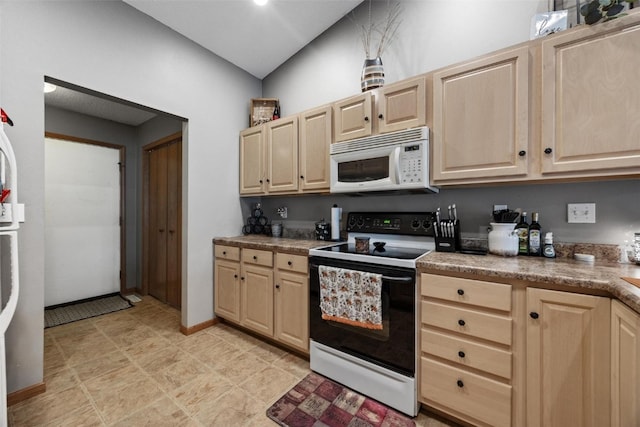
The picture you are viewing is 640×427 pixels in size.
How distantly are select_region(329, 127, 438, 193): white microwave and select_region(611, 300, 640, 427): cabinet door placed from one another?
1.04 m

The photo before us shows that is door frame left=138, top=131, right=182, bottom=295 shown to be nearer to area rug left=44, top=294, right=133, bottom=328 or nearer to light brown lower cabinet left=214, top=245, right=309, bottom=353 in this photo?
area rug left=44, top=294, right=133, bottom=328

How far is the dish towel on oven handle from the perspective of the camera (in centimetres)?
159

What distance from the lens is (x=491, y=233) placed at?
166 cm

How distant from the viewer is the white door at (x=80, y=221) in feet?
10.5

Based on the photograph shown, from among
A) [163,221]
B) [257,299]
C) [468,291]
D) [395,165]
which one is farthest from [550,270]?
[163,221]

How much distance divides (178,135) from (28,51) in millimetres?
1526

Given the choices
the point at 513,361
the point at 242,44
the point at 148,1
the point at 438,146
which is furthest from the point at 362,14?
the point at 513,361

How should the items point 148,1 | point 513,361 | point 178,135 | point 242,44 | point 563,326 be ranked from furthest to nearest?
1. point 178,135
2. point 242,44
3. point 148,1
4. point 513,361
5. point 563,326

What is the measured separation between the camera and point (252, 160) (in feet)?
9.34

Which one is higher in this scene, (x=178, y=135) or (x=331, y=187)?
(x=178, y=135)

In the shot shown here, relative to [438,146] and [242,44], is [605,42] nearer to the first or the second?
[438,146]

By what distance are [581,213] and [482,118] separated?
0.82 meters

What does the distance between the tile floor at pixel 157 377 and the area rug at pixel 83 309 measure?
23 centimetres

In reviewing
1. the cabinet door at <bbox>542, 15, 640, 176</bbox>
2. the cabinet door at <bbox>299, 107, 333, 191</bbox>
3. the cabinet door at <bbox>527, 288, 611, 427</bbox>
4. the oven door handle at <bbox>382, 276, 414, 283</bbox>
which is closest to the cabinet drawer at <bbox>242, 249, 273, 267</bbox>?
the cabinet door at <bbox>299, 107, 333, 191</bbox>
